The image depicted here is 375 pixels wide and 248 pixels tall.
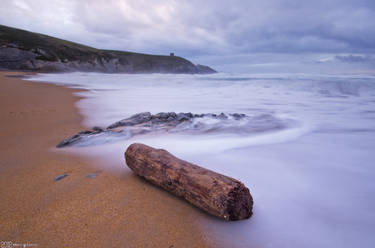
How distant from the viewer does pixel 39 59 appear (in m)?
31.5

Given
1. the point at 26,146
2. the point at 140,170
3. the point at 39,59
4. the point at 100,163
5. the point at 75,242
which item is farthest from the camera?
the point at 39,59

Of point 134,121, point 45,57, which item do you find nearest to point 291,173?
point 134,121

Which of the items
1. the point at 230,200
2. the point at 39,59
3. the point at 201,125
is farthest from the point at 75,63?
the point at 230,200

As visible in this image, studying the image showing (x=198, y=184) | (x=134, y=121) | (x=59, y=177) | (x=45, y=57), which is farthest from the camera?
(x=45, y=57)

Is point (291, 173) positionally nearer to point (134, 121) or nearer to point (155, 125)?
point (155, 125)

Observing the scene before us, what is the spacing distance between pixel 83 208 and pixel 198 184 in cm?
88

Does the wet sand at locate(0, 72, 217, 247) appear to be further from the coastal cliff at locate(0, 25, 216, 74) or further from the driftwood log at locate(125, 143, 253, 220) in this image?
the coastal cliff at locate(0, 25, 216, 74)

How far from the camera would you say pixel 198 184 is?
1562mm

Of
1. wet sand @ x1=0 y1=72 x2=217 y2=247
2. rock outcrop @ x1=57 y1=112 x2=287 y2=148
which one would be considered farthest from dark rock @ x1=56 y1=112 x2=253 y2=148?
wet sand @ x1=0 y1=72 x2=217 y2=247

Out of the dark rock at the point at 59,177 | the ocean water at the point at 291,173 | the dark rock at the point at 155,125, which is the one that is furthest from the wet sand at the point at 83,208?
the dark rock at the point at 155,125

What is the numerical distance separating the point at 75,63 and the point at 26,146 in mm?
40890

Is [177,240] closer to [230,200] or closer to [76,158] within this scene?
[230,200]

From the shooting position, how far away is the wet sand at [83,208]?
1385 mm

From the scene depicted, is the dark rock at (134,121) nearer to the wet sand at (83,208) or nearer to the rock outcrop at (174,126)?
the rock outcrop at (174,126)
